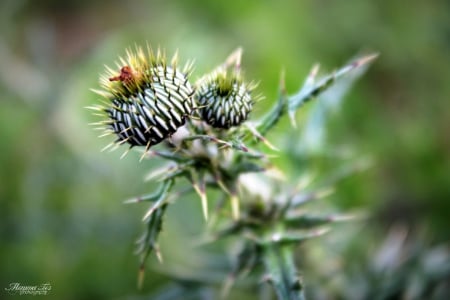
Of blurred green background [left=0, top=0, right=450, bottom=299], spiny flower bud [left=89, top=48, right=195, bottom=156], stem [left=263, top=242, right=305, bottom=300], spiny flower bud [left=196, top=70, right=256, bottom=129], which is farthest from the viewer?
blurred green background [left=0, top=0, right=450, bottom=299]

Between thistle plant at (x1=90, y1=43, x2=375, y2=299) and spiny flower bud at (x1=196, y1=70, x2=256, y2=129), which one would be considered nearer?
thistle plant at (x1=90, y1=43, x2=375, y2=299)

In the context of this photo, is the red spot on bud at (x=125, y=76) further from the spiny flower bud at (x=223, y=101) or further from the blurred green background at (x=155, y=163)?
the blurred green background at (x=155, y=163)

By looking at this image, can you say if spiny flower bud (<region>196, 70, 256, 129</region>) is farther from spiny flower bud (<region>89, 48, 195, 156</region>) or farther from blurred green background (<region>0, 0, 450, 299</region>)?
blurred green background (<region>0, 0, 450, 299</region>)

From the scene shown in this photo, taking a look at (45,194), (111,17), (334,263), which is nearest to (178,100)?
(334,263)

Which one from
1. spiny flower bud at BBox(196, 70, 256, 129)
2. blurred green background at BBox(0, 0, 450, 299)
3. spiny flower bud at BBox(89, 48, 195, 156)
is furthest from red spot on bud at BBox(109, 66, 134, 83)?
blurred green background at BBox(0, 0, 450, 299)

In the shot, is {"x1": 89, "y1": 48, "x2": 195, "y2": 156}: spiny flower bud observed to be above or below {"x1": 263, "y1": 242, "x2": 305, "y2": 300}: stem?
above

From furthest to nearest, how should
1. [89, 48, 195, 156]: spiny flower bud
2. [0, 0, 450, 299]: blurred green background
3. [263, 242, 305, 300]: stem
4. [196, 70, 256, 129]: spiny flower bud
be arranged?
[0, 0, 450, 299]: blurred green background → [263, 242, 305, 300]: stem → [196, 70, 256, 129]: spiny flower bud → [89, 48, 195, 156]: spiny flower bud
